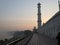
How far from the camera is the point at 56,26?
22172 mm

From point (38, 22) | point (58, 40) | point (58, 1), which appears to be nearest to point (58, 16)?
point (58, 40)

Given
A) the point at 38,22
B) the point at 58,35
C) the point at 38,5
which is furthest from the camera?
the point at 38,5

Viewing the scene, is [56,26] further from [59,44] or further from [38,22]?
[38,22]

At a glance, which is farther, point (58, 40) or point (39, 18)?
point (39, 18)

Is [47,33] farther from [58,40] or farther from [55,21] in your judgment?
[58,40]

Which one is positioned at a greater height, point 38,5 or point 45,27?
point 38,5

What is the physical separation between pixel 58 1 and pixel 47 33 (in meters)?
4.80

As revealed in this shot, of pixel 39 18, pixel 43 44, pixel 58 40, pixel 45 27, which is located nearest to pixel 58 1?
pixel 45 27

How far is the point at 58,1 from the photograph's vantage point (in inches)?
1040

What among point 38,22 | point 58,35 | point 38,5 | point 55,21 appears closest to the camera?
point 58,35

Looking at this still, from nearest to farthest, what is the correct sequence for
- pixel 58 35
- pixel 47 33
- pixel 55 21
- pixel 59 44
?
pixel 59 44 < pixel 58 35 < pixel 55 21 < pixel 47 33

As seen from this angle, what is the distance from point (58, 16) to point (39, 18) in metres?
10.00

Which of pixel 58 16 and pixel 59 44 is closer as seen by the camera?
pixel 59 44

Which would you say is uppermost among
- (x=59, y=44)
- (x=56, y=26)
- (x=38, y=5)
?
(x=38, y=5)
